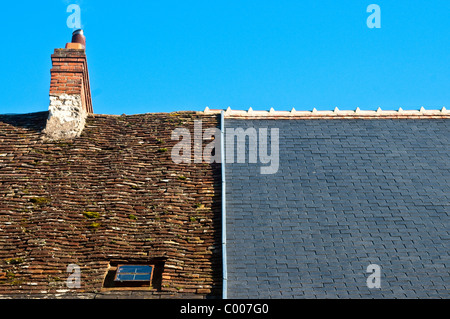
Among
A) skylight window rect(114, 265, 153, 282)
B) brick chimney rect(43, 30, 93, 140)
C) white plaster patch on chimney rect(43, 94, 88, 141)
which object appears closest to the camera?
skylight window rect(114, 265, 153, 282)

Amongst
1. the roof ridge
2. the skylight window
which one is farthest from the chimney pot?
the skylight window

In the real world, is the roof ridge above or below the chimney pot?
below

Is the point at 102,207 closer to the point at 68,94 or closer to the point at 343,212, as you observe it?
the point at 68,94

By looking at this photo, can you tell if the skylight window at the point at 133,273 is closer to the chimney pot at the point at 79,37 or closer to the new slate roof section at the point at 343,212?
the new slate roof section at the point at 343,212

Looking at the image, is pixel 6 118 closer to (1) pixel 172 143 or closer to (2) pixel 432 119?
(1) pixel 172 143

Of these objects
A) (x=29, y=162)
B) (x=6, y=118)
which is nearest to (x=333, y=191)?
(x=29, y=162)

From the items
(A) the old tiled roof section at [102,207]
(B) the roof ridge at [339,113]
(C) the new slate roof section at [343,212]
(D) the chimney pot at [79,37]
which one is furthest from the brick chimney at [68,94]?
(C) the new slate roof section at [343,212]

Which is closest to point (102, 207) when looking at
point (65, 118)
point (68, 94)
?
point (65, 118)

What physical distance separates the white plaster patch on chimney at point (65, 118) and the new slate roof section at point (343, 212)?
3.59m

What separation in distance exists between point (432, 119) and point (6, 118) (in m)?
10.1

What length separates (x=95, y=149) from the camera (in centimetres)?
1590

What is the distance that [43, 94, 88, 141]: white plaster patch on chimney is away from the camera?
1628 centimetres

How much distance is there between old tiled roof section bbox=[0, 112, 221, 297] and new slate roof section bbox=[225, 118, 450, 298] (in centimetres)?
65

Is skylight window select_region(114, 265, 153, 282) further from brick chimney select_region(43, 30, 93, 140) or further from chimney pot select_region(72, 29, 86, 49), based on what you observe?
chimney pot select_region(72, 29, 86, 49)
